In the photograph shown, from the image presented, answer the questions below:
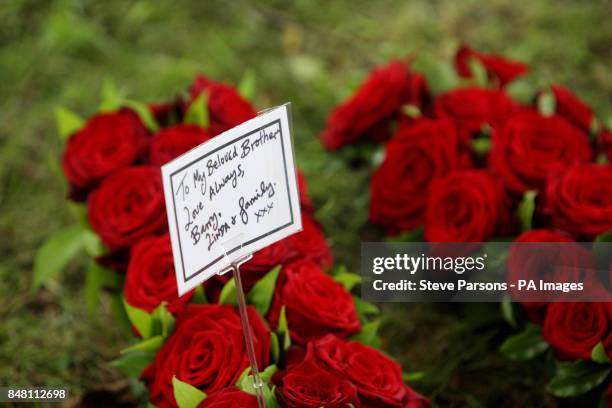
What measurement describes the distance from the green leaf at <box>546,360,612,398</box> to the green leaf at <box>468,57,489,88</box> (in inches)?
29.4

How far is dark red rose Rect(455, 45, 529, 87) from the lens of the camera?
5.38 feet

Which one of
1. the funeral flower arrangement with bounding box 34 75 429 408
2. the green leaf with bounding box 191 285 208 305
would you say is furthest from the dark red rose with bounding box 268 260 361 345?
the green leaf with bounding box 191 285 208 305

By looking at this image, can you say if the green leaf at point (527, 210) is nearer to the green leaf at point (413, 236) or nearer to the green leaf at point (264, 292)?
the green leaf at point (413, 236)

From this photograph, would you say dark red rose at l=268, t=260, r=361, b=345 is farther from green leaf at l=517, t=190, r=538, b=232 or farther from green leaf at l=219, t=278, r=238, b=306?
green leaf at l=517, t=190, r=538, b=232

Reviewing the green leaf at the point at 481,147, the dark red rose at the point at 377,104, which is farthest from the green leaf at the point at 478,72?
the green leaf at the point at 481,147

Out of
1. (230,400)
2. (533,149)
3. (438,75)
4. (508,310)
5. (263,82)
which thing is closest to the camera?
(230,400)

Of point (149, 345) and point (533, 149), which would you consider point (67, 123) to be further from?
point (533, 149)

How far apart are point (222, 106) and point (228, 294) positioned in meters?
0.55

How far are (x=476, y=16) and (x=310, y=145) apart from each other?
0.90m

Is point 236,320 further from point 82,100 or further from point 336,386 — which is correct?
point 82,100

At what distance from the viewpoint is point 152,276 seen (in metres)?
1.11

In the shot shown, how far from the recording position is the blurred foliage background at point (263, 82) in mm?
1421

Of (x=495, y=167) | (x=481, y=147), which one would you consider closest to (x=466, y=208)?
(x=495, y=167)

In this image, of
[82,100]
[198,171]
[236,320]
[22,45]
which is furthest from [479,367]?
[22,45]
